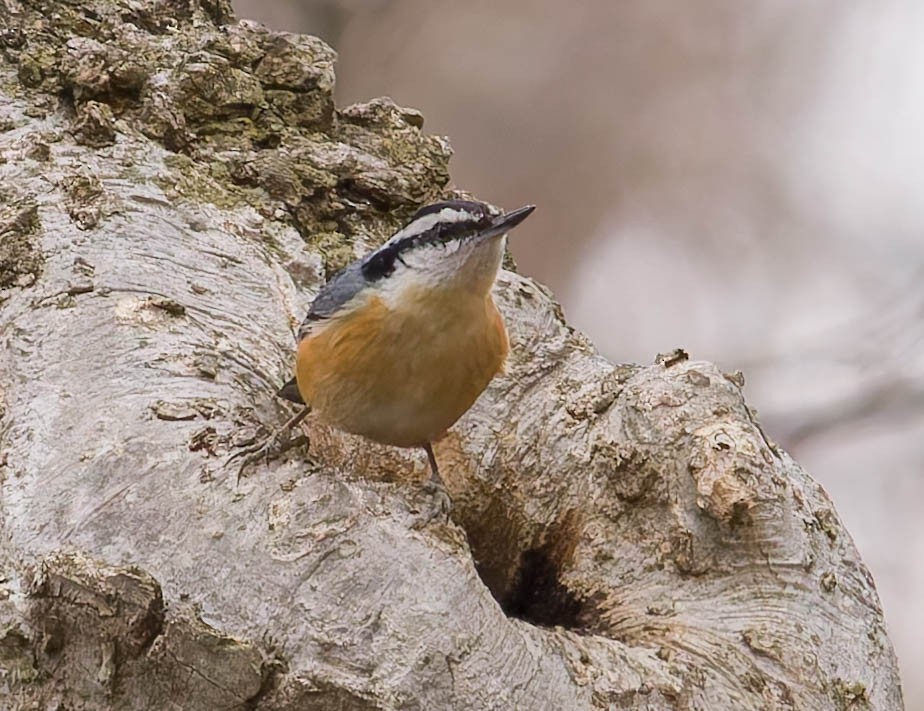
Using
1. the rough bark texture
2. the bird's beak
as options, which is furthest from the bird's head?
the rough bark texture

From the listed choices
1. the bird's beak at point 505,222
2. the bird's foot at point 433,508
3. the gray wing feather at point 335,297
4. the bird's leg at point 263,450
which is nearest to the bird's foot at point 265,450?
the bird's leg at point 263,450

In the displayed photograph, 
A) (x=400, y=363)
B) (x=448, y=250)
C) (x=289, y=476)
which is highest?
(x=448, y=250)

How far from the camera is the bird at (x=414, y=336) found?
1.48 m

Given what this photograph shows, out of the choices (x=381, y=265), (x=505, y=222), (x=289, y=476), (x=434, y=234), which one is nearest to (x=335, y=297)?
(x=381, y=265)

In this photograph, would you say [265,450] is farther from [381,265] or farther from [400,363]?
[381,265]

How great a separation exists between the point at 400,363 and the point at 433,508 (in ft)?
0.99

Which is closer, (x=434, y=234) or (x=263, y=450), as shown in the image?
(x=263, y=450)

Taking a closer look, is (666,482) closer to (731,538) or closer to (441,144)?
(731,538)

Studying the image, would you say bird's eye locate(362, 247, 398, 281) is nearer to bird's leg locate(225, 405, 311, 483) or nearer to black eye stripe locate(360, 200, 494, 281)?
black eye stripe locate(360, 200, 494, 281)

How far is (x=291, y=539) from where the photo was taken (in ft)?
3.81

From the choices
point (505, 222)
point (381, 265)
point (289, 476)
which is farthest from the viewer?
point (381, 265)

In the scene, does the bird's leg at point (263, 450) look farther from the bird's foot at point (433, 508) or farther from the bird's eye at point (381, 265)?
the bird's eye at point (381, 265)

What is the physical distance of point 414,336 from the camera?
1486 mm

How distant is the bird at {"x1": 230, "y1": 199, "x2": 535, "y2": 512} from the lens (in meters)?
1.48
